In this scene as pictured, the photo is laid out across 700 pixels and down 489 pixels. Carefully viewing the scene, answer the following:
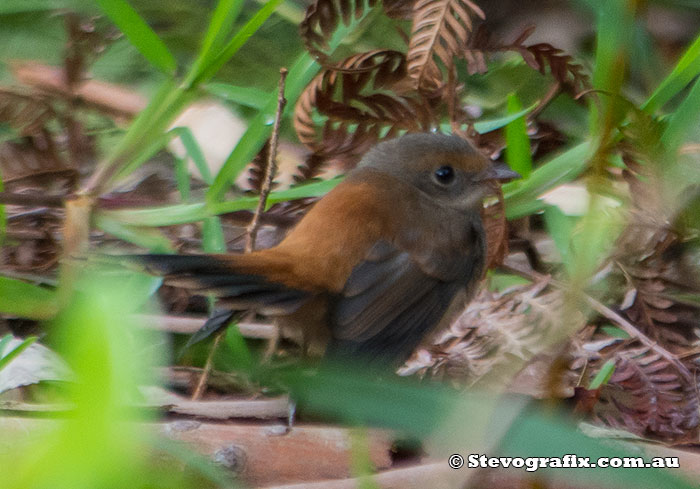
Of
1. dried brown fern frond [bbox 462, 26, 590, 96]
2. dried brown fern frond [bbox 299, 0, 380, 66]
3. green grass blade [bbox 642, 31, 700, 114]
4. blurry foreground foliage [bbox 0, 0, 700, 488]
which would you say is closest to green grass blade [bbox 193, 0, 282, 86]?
blurry foreground foliage [bbox 0, 0, 700, 488]

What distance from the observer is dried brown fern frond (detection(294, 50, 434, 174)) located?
271 cm

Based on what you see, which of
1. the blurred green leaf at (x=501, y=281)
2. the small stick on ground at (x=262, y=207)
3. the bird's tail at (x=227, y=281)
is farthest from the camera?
the blurred green leaf at (x=501, y=281)

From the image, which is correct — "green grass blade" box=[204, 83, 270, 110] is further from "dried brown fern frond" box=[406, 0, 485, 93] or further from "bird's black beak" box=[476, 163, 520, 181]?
"bird's black beak" box=[476, 163, 520, 181]

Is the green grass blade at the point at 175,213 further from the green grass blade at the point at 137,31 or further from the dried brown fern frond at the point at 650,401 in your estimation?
the dried brown fern frond at the point at 650,401

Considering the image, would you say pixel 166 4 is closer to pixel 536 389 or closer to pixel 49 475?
pixel 536 389

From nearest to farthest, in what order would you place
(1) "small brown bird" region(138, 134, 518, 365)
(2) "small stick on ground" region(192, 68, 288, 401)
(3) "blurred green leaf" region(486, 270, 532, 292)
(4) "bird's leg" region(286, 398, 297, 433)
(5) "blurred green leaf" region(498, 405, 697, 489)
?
(5) "blurred green leaf" region(498, 405, 697, 489)
(4) "bird's leg" region(286, 398, 297, 433)
(1) "small brown bird" region(138, 134, 518, 365)
(2) "small stick on ground" region(192, 68, 288, 401)
(3) "blurred green leaf" region(486, 270, 532, 292)

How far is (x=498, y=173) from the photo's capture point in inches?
112

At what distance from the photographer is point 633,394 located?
2.22m

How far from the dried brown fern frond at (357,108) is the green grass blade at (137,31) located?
0.44 m

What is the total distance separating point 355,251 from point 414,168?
1.99ft

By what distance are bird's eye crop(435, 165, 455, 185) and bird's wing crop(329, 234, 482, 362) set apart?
34 cm

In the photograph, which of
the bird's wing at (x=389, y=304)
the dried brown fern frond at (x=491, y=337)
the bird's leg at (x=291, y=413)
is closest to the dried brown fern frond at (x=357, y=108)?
the bird's wing at (x=389, y=304)

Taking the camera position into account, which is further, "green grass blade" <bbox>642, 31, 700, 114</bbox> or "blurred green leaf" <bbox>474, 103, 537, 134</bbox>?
"blurred green leaf" <bbox>474, 103, 537, 134</bbox>

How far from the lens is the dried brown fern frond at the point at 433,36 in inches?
101
